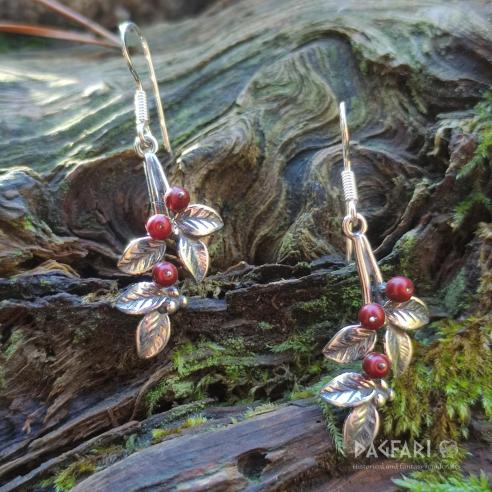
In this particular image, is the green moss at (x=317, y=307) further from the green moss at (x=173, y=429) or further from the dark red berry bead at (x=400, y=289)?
the green moss at (x=173, y=429)

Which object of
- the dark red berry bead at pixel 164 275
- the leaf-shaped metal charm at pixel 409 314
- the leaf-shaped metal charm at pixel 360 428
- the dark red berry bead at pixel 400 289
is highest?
the dark red berry bead at pixel 164 275

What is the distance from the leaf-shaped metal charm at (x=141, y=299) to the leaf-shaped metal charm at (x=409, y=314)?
2.17ft

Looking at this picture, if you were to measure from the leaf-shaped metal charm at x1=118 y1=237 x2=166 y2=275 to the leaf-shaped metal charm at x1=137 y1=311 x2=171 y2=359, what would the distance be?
153 mm

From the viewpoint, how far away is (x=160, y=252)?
5.97ft

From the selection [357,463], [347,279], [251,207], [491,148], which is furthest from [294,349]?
[491,148]

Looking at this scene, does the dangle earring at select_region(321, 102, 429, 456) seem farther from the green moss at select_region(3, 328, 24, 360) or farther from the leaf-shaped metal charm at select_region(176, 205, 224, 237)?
the green moss at select_region(3, 328, 24, 360)

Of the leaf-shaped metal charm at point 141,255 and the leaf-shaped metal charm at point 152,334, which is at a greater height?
the leaf-shaped metal charm at point 141,255

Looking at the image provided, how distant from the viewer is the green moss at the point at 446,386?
1.52 metres

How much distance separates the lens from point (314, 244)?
189 cm

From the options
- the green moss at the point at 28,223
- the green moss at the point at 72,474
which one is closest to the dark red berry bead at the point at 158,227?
the green moss at the point at 28,223

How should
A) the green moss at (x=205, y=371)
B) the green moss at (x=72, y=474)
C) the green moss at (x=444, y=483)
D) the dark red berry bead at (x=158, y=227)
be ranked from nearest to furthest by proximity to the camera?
1. the green moss at (x=444, y=483)
2. the green moss at (x=72, y=474)
3. the green moss at (x=205, y=371)
4. the dark red berry bead at (x=158, y=227)

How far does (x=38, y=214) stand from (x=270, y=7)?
1.36 meters

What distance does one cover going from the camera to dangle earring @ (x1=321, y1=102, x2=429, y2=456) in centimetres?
152

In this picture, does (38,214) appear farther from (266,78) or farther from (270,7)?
(270,7)
